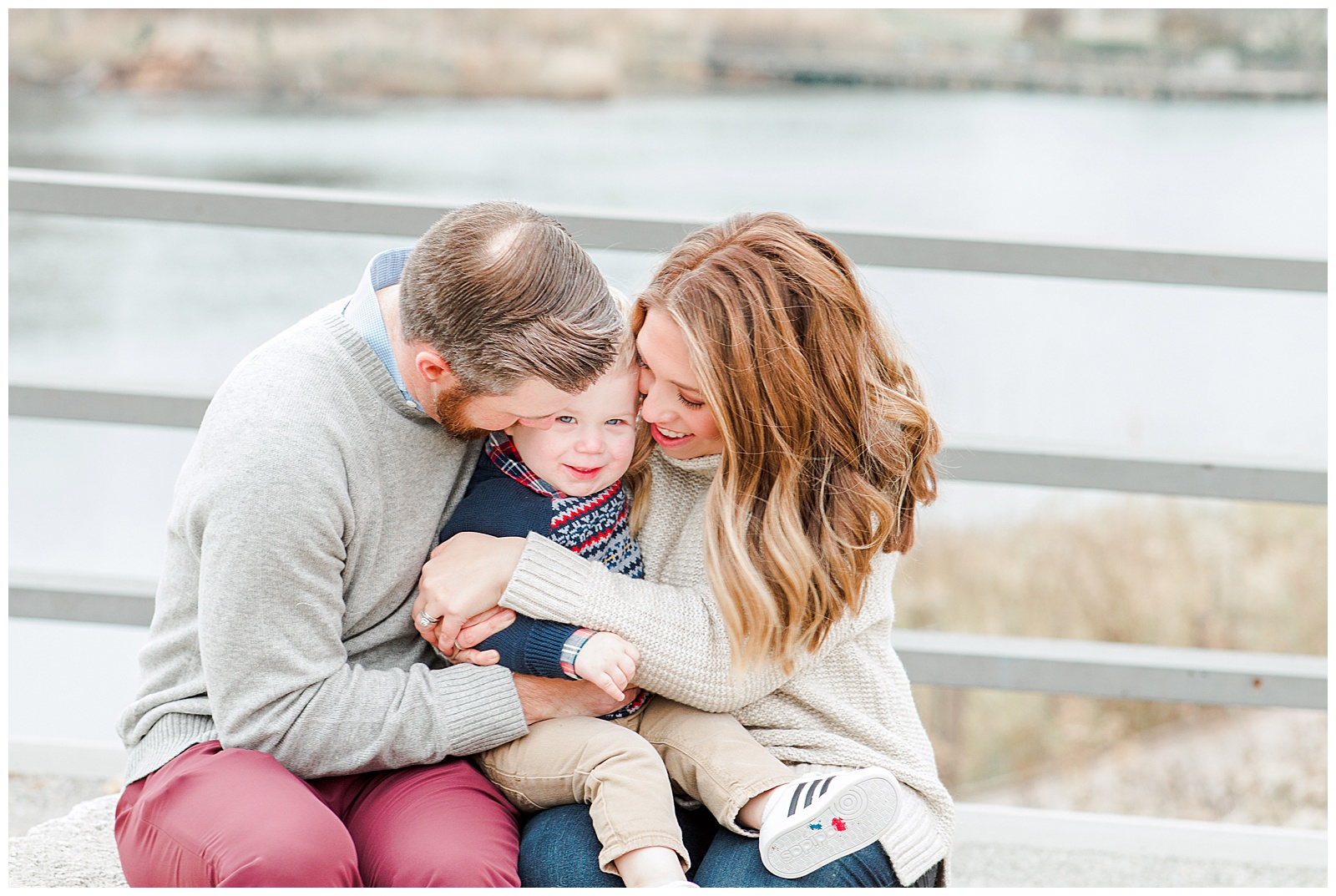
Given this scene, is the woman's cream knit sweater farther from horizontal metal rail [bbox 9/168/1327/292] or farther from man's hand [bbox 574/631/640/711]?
horizontal metal rail [bbox 9/168/1327/292]

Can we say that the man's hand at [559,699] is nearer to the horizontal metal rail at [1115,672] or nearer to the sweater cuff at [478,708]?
the sweater cuff at [478,708]

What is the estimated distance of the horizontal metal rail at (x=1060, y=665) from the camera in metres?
2.29

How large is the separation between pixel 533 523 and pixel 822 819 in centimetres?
54

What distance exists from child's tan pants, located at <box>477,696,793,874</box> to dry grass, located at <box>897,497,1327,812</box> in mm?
2503

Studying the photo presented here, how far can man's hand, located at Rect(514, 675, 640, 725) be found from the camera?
Answer: 1.62 meters

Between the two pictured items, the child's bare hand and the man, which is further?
the child's bare hand

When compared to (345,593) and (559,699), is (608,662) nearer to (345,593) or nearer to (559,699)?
(559,699)

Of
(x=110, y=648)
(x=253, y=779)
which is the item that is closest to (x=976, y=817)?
(x=253, y=779)


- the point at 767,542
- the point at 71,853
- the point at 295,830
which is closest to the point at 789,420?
the point at 767,542

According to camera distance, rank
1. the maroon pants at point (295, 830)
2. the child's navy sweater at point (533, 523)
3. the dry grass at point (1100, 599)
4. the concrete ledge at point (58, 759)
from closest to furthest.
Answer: the maroon pants at point (295, 830) → the child's navy sweater at point (533, 523) → the concrete ledge at point (58, 759) → the dry grass at point (1100, 599)

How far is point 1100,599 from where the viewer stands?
4.29m

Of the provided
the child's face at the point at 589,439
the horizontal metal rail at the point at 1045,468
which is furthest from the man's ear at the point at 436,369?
the horizontal metal rail at the point at 1045,468

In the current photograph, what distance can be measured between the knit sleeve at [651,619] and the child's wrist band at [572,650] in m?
0.02

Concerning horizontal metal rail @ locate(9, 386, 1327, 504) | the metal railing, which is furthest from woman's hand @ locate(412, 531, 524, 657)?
horizontal metal rail @ locate(9, 386, 1327, 504)
